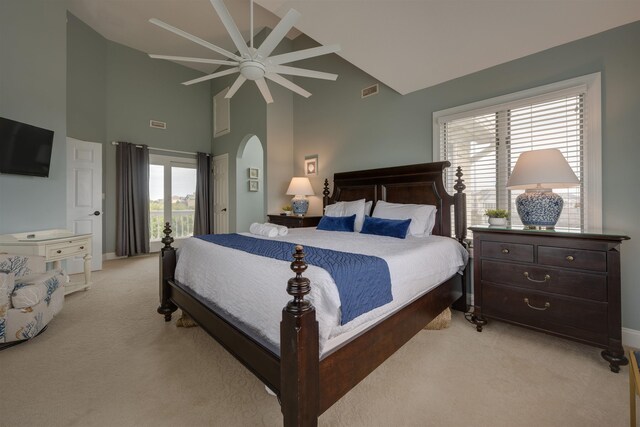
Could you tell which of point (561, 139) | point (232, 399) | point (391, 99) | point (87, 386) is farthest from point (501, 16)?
point (87, 386)

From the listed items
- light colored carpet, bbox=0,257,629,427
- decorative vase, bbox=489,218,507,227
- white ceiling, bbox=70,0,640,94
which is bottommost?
light colored carpet, bbox=0,257,629,427

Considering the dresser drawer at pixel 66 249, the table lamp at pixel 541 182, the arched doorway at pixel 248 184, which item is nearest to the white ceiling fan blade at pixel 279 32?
the table lamp at pixel 541 182

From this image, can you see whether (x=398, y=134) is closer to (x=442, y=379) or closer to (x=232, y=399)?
(x=442, y=379)

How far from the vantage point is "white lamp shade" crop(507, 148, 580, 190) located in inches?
82.7

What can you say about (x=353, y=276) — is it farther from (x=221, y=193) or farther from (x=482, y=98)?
(x=221, y=193)

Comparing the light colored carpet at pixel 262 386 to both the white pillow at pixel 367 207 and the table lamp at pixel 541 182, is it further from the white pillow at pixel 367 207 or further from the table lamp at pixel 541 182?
the white pillow at pixel 367 207

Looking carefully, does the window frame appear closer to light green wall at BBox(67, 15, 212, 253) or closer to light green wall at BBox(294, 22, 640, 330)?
light green wall at BBox(67, 15, 212, 253)

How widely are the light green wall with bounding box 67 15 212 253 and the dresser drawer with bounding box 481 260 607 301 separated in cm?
625

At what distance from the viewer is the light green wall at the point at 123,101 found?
4.61m

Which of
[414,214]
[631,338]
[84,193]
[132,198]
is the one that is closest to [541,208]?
[414,214]

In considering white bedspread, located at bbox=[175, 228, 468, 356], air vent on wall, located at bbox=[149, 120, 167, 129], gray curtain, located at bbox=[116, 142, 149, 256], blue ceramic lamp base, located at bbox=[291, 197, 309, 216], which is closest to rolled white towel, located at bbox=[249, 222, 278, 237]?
white bedspread, located at bbox=[175, 228, 468, 356]

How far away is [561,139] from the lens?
2.48 meters

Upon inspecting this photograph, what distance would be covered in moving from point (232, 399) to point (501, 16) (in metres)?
3.49

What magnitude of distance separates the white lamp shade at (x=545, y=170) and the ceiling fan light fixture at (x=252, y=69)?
235 cm
